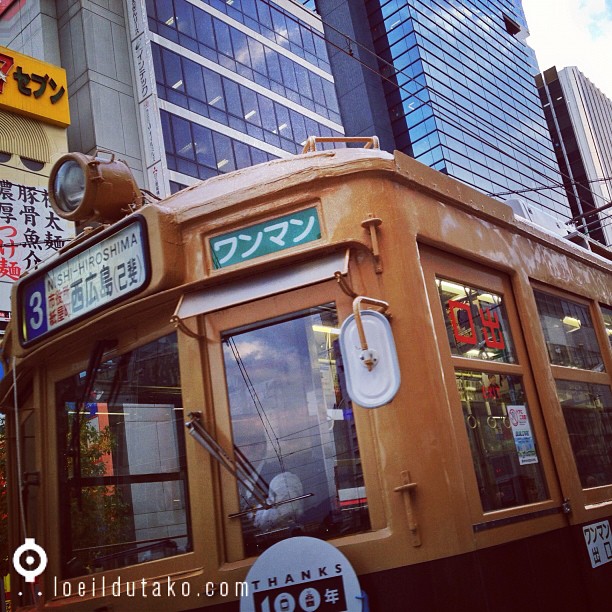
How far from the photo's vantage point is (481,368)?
3.51 m

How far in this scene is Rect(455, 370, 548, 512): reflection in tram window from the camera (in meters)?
3.29

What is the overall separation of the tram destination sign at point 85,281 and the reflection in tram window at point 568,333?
2.37 metres

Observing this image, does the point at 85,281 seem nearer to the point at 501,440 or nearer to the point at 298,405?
the point at 298,405

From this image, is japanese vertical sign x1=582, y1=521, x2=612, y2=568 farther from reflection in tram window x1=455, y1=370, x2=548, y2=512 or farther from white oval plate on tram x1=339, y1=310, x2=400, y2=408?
white oval plate on tram x1=339, y1=310, x2=400, y2=408

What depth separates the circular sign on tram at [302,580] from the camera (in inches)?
110

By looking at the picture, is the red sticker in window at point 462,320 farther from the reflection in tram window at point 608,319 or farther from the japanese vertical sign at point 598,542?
the reflection in tram window at point 608,319

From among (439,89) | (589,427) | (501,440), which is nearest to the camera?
(501,440)

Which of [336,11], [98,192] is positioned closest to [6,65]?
[98,192]

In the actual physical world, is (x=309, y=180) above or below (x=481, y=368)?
above

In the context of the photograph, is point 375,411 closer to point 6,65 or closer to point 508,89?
point 6,65

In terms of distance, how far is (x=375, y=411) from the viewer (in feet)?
9.96

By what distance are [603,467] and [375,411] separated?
2.04 metres

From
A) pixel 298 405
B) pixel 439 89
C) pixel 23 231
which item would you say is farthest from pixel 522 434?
pixel 439 89

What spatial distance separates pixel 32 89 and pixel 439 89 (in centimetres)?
3002
